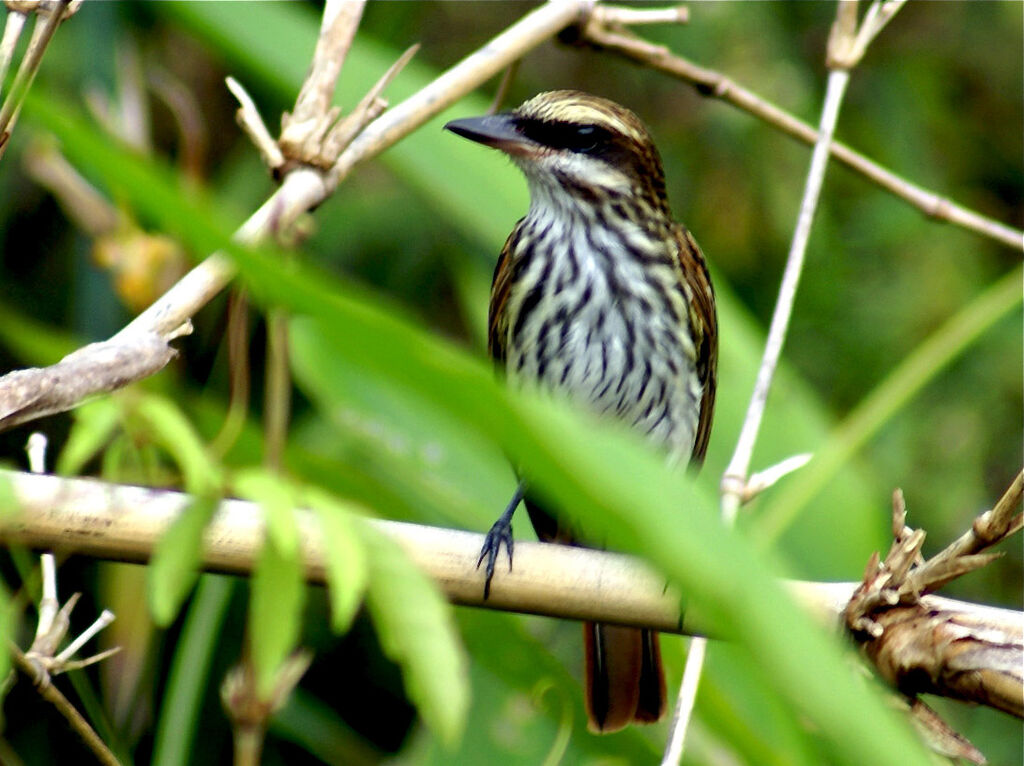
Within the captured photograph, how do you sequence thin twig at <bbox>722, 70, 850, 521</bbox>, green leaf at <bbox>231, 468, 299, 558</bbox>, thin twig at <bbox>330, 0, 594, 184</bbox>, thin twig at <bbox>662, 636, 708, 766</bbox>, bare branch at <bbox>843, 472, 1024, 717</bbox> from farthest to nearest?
thin twig at <bbox>722, 70, 850, 521</bbox> < thin twig at <bbox>330, 0, 594, 184</bbox> < thin twig at <bbox>662, 636, 708, 766</bbox> < bare branch at <bbox>843, 472, 1024, 717</bbox> < green leaf at <bbox>231, 468, 299, 558</bbox>

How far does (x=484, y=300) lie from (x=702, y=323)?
2.08 ft

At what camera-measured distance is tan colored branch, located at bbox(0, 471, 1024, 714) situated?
113cm

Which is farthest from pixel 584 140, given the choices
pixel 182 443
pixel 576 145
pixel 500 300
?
pixel 182 443

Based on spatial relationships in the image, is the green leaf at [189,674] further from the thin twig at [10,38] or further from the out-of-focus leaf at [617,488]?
the out-of-focus leaf at [617,488]

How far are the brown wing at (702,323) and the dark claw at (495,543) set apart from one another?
36 cm

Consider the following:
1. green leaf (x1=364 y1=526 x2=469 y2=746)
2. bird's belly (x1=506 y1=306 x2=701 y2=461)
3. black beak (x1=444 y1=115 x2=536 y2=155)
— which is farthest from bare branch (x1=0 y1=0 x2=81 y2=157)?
bird's belly (x1=506 y1=306 x2=701 y2=461)

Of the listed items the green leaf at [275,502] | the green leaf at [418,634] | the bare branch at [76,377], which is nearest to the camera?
the green leaf at [418,634]

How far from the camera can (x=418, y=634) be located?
79 centimetres

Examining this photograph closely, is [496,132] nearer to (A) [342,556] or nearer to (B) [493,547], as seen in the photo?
(B) [493,547]

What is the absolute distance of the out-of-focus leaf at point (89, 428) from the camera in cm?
106

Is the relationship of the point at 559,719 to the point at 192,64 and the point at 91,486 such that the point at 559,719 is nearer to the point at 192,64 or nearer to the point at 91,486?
the point at 91,486

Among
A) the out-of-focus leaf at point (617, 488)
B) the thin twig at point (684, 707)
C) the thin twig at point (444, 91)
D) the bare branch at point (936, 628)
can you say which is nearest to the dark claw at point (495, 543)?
the thin twig at point (684, 707)

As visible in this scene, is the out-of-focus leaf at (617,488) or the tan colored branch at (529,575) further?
the tan colored branch at (529,575)

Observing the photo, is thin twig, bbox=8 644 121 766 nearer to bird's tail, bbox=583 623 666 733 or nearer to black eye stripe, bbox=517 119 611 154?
bird's tail, bbox=583 623 666 733
